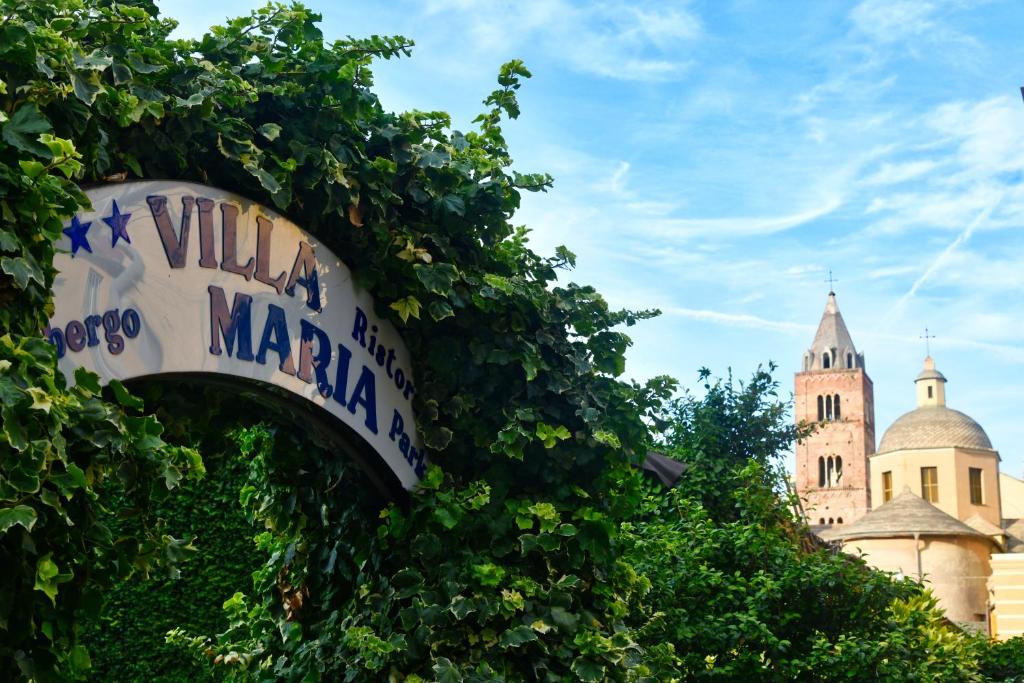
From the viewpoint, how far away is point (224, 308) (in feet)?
13.4

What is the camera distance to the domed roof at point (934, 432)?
64.8 metres

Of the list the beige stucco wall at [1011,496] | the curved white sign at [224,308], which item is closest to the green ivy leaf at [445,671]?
the curved white sign at [224,308]

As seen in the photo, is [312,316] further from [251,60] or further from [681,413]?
[681,413]

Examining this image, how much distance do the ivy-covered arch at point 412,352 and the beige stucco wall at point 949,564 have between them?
44.5 metres

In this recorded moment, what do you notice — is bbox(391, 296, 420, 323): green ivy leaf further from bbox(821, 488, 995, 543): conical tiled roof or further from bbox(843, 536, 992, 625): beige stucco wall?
bbox(843, 536, 992, 625): beige stucco wall

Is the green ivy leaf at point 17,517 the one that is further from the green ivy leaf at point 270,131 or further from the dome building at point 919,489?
the dome building at point 919,489

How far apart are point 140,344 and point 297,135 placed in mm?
1038

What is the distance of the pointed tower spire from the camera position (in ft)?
340

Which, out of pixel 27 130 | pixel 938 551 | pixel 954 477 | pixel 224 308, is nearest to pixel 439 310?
pixel 224 308

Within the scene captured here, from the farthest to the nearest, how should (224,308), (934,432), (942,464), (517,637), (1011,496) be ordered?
(1011,496), (934,432), (942,464), (517,637), (224,308)

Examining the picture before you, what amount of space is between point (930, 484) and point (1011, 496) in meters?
11.0

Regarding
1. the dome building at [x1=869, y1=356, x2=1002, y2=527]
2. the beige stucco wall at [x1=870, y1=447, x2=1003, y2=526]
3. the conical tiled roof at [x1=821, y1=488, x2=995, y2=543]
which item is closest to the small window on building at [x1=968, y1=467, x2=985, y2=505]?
the dome building at [x1=869, y1=356, x2=1002, y2=527]

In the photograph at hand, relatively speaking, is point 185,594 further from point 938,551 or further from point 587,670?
point 938,551

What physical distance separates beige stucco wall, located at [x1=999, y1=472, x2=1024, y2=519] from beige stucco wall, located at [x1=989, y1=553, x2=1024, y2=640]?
2626 centimetres
